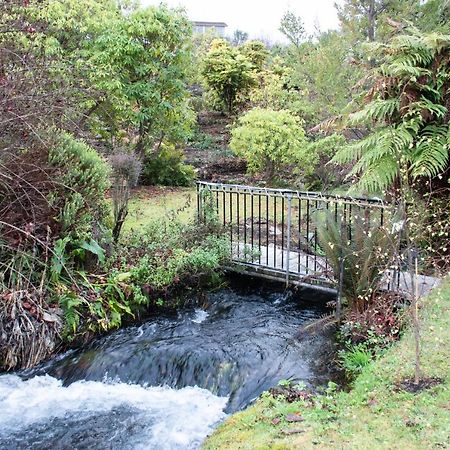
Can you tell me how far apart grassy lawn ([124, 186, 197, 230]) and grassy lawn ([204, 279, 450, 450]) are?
5.05 m

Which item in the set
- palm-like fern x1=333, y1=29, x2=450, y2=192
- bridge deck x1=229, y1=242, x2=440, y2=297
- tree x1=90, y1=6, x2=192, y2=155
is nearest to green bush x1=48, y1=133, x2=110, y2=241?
bridge deck x1=229, y1=242, x2=440, y2=297

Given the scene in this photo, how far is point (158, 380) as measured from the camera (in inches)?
172

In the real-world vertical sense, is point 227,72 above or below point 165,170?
above

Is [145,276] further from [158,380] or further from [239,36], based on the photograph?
[239,36]

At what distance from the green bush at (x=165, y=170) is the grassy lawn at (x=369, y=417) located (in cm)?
959

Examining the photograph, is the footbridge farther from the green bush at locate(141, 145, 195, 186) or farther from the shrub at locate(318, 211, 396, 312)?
the green bush at locate(141, 145, 195, 186)

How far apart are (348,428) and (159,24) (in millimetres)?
10136

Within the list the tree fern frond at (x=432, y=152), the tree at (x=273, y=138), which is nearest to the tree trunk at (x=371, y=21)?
the tree at (x=273, y=138)

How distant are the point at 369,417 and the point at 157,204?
7.90 m

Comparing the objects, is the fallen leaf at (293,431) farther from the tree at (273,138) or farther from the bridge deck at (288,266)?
the tree at (273,138)

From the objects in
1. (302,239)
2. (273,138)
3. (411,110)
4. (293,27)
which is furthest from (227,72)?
(411,110)

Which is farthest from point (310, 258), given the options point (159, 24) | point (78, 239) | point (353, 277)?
point (159, 24)

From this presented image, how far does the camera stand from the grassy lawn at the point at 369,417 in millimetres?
2746

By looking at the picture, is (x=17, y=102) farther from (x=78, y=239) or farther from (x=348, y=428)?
(x=348, y=428)
